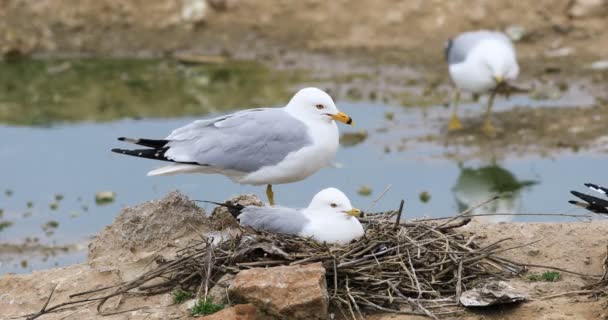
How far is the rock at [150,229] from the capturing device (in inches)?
320

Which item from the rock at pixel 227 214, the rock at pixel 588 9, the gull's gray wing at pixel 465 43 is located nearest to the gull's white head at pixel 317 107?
the rock at pixel 227 214

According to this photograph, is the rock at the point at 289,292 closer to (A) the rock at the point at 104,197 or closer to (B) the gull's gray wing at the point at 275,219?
(B) the gull's gray wing at the point at 275,219

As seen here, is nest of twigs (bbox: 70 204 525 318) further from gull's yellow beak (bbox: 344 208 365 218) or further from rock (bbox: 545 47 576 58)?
rock (bbox: 545 47 576 58)

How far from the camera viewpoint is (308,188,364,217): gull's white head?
7.33 meters

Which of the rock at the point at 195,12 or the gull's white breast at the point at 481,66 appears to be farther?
the rock at the point at 195,12

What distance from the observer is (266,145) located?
8062 mm

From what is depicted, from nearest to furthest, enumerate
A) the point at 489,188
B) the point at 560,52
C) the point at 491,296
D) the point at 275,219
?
1. the point at 491,296
2. the point at 275,219
3. the point at 489,188
4. the point at 560,52

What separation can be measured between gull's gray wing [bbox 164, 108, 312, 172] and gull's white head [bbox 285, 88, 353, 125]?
97mm

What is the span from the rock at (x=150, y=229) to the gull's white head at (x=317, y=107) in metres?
1.07

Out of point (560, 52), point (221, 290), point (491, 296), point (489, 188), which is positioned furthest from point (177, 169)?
point (560, 52)

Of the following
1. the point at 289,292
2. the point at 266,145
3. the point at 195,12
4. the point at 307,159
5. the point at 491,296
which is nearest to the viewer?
the point at 289,292

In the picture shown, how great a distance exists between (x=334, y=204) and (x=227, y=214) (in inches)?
43.4

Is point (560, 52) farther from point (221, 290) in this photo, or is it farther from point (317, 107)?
point (221, 290)

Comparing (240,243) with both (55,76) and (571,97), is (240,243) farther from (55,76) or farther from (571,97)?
(55,76)
